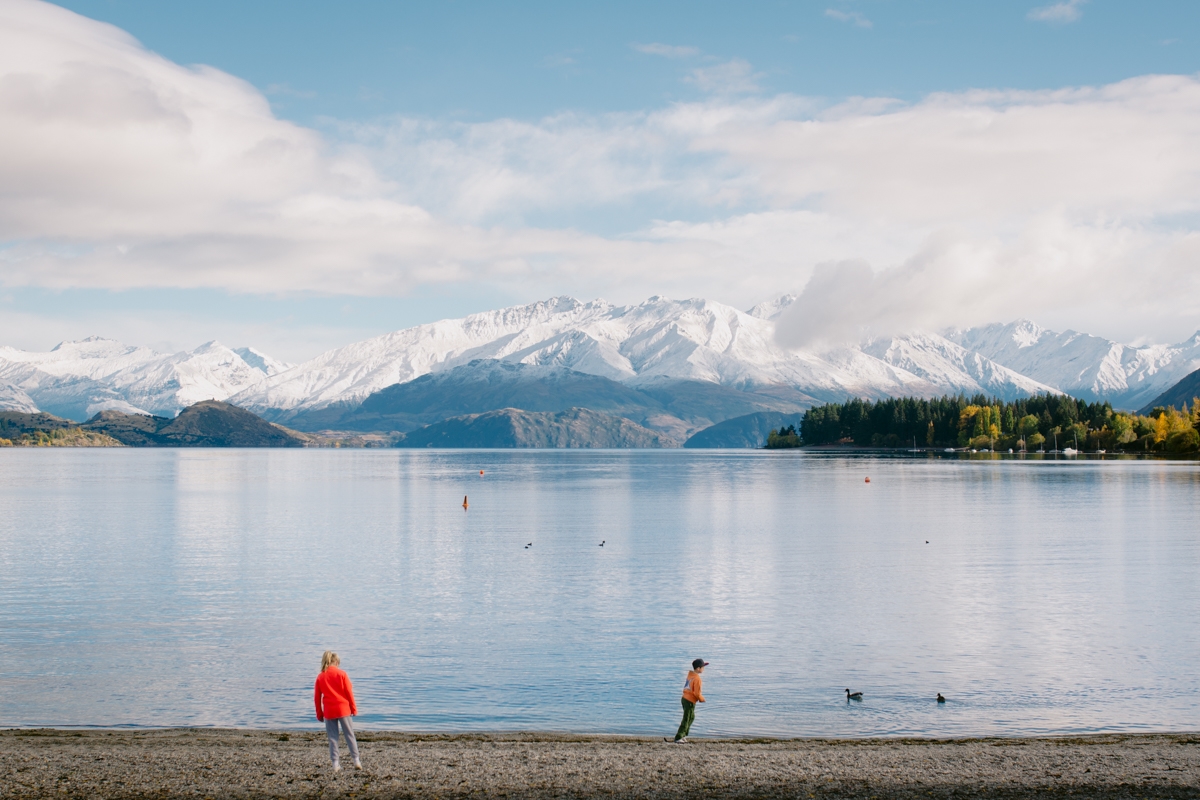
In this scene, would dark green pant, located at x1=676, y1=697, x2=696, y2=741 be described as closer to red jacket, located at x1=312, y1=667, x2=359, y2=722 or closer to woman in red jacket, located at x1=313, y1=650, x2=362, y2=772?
woman in red jacket, located at x1=313, y1=650, x2=362, y2=772

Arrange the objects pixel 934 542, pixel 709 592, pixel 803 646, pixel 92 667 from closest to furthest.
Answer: pixel 92 667 → pixel 803 646 → pixel 709 592 → pixel 934 542

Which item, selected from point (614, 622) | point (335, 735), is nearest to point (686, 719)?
point (335, 735)

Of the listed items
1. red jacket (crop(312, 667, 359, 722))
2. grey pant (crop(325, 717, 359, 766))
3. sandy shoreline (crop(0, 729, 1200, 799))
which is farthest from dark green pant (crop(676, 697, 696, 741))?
red jacket (crop(312, 667, 359, 722))

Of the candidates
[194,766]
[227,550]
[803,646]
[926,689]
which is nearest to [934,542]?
[803,646]

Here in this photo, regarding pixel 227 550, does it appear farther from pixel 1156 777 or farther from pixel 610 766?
pixel 1156 777

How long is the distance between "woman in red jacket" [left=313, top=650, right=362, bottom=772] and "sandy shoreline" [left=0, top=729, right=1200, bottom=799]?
991 millimetres

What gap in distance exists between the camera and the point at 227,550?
259 ft

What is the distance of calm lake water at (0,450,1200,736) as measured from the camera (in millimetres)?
32750

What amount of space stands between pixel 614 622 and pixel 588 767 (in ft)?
77.4

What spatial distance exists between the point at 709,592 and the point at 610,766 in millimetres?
33401

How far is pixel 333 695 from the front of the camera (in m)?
24.0

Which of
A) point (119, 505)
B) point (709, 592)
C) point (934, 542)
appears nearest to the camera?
point (709, 592)

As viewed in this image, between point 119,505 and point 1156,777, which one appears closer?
point 1156,777

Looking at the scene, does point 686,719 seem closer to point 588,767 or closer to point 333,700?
point 588,767
